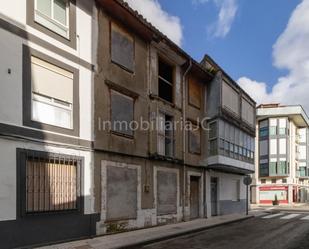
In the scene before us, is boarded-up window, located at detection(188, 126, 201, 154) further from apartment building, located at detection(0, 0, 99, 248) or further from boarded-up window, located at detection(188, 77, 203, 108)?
apartment building, located at detection(0, 0, 99, 248)

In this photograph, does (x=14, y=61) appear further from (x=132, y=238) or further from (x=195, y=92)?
(x=195, y=92)

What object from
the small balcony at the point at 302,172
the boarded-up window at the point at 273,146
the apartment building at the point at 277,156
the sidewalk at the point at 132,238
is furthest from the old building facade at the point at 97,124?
the small balcony at the point at 302,172

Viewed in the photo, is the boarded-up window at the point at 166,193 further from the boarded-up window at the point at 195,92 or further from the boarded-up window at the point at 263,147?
the boarded-up window at the point at 263,147

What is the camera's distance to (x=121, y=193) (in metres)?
14.3

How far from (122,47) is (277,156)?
44.7 metres

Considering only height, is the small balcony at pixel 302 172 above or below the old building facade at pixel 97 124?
below

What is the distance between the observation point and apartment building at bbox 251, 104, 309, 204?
54562mm

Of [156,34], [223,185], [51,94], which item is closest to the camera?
[51,94]

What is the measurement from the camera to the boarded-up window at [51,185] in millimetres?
10555

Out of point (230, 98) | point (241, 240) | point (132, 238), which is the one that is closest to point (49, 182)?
point (132, 238)

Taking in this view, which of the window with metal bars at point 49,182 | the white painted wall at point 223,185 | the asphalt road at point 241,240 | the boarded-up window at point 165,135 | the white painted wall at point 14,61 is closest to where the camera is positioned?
the white painted wall at point 14,61

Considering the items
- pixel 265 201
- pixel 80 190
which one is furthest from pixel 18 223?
pixel 265 201

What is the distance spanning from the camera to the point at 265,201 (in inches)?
2149

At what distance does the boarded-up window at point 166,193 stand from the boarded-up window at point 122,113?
299 centimetres
